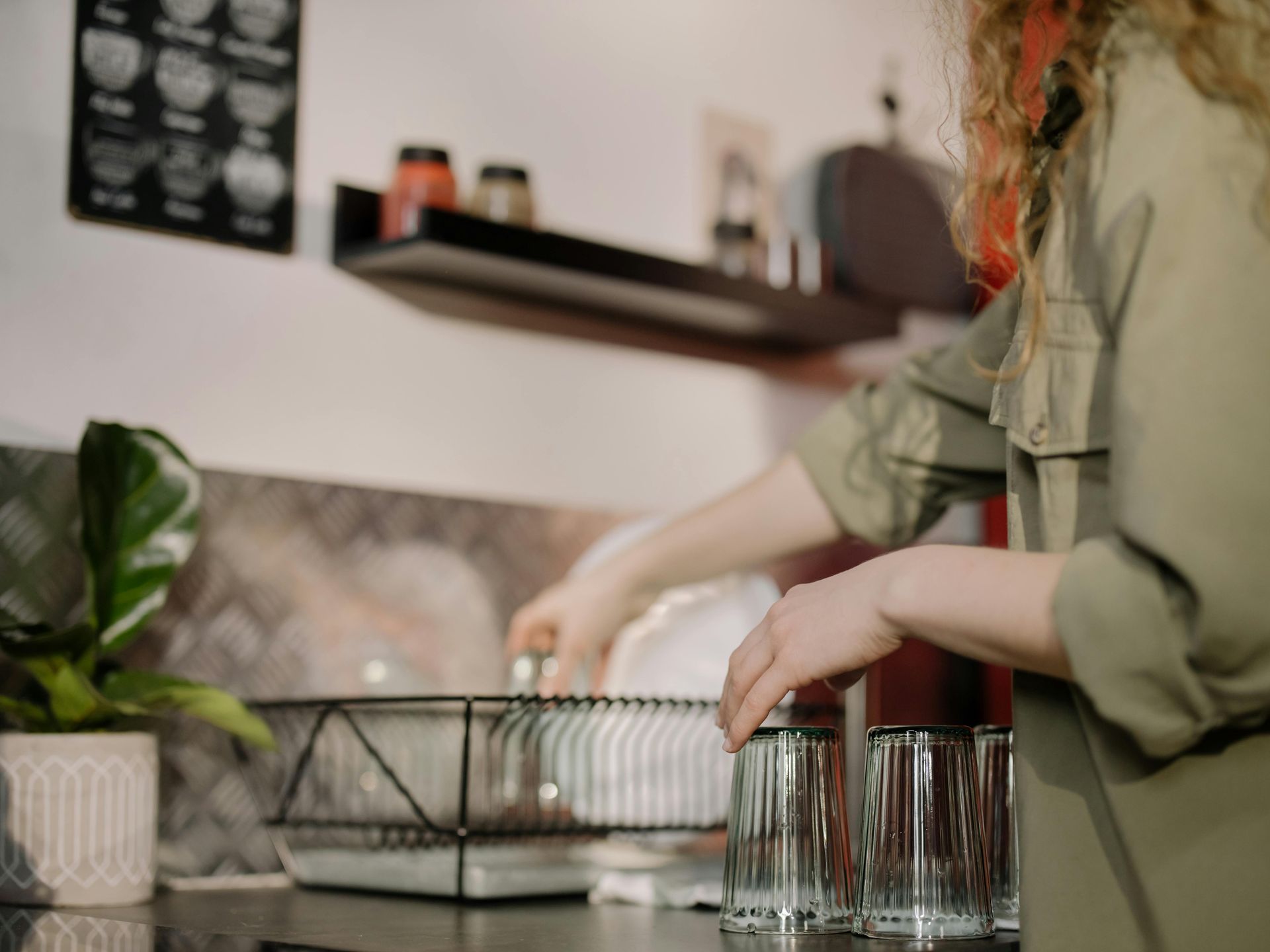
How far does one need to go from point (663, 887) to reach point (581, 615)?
298mm

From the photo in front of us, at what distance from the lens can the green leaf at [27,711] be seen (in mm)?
1164

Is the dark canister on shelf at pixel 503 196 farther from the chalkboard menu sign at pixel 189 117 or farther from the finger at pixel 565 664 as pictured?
the finger at pixel 565 664

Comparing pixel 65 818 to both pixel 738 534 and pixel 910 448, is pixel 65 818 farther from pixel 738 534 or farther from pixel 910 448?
pixel 910 448

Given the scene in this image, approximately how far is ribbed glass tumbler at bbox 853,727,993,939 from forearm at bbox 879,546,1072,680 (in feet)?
0.59

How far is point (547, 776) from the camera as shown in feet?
4.56

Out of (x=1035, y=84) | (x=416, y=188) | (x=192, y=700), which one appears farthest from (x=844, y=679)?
(x=416, y=188)

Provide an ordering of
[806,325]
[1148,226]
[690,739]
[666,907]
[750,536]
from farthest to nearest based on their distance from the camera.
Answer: [806,325]
[690,739]
[750,536]
[666,907]
[1148,226]

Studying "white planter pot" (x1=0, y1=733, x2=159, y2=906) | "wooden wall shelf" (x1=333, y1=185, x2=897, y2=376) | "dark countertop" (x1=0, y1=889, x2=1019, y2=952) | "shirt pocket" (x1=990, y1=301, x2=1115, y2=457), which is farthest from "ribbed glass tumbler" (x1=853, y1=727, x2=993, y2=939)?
"wooden wall shelf" (x1=333, y1=185, x2=897, y2=376)

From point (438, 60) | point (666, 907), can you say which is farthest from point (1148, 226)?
point (438, 60)

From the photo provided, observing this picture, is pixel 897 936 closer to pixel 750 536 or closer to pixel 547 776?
pixel 750 536

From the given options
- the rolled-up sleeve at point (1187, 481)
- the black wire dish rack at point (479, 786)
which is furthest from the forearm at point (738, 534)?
the rolled-up sleeve at point (1187, 481)

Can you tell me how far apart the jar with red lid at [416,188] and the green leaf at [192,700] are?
59 centimetres

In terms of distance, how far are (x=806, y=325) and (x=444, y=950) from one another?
1.31m

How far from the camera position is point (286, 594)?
153 centimetres
